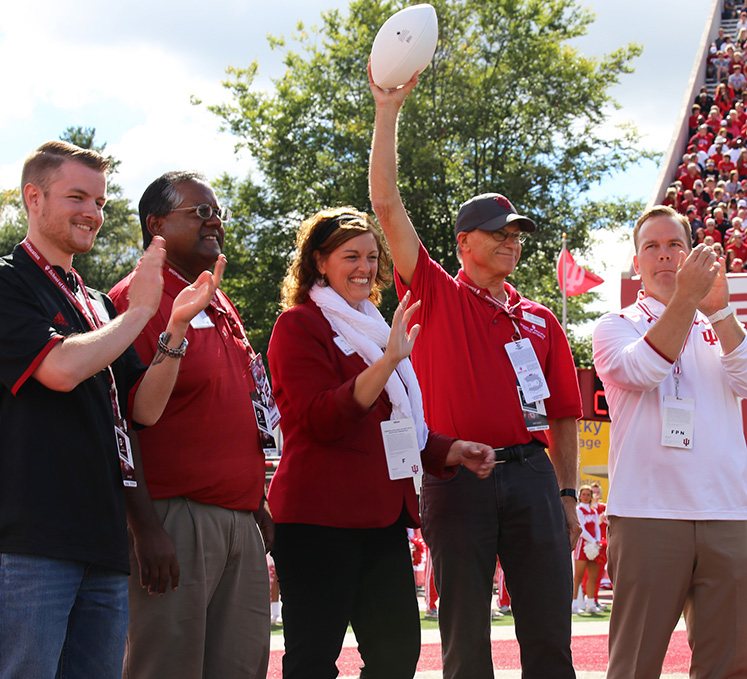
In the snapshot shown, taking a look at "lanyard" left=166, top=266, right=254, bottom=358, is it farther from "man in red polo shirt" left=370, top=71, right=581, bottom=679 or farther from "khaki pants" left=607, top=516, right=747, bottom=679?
"khaki pants" left=607, top=516, right=747, bottom=679

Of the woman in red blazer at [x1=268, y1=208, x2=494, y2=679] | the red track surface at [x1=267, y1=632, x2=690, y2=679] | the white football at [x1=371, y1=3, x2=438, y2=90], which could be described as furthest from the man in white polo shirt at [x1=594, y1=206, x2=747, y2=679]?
the red track surface at [x1=267, y1=632, x2=690, y2=679]

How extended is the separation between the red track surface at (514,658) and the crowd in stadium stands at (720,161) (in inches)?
363

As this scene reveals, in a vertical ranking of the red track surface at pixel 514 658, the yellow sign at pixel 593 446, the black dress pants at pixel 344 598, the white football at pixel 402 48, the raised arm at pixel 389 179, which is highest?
the white football at pixel 402 48

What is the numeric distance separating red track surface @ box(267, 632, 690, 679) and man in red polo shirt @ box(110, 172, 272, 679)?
11.3ft

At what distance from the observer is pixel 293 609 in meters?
3.35

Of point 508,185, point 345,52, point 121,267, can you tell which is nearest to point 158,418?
point 508,185

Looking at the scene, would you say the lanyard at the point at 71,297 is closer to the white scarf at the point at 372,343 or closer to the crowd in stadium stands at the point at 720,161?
the white scarf at the point at 372,343

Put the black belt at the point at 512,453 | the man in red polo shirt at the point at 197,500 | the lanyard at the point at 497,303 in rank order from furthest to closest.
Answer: the lanyard at the point at 497,303 < the black belt at the point at 512,453 < the man in red polo shirt at the point at 197,500

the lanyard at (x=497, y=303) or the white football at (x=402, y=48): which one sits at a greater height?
the white football at (x=402, y=48)

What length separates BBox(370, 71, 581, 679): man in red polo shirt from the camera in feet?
12.3

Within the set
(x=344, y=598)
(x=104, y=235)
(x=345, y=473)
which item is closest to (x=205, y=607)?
(x=344, y=598)

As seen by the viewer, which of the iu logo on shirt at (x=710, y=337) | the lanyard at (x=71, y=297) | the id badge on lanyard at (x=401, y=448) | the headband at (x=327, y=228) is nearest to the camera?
the lanyard at (x=71, y=297)

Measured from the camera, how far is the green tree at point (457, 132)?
2794cm

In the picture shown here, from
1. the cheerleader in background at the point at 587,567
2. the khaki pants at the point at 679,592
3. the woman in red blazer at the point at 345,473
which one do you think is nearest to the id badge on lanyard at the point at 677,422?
the khaki pants at the point at 679,592
